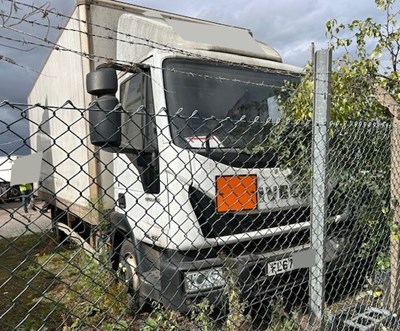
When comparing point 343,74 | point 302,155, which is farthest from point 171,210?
point 343,74

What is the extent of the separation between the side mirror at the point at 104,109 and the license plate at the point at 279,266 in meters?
1.70

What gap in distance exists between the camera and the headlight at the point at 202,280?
8.95 feet

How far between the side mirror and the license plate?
1705mm

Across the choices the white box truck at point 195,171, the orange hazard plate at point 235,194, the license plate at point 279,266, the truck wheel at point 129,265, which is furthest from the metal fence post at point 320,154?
the truck wheel at point 129,265

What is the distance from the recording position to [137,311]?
3.29 metres

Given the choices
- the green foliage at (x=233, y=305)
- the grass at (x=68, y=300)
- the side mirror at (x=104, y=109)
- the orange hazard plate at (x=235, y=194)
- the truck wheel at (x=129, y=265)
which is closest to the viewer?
the side mirror at (x=104, y=109)

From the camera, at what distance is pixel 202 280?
9.12 feet

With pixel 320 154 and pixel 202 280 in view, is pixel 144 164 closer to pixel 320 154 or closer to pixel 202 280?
pixel 202 280

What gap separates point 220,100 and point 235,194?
3.32 feet

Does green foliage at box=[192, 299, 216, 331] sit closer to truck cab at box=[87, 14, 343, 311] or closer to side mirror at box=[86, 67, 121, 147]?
truck cab at box=[87, 14, 343, 311]

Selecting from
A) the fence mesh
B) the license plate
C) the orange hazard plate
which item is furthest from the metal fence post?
the license plate

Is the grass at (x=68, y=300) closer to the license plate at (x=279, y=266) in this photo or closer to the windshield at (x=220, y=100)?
the license plate at (x=279, y=266)

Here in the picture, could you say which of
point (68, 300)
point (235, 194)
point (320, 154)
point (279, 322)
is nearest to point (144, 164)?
point (235, 194)

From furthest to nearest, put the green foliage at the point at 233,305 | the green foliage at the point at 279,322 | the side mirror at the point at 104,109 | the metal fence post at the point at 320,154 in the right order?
the green foliage at the point at 279,322 → the green foliage at the point at 233,305 → the metal fence post at the point at 320,154 → the side mirror at the point at 104,109
